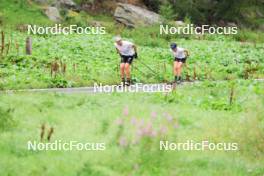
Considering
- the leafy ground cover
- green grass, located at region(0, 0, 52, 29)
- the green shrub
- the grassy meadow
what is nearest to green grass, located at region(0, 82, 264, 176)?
the grassy meadow

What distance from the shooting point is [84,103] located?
18.8 meters

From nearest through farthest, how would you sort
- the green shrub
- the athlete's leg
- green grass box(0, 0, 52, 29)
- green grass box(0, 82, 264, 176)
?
green grass box(0, 82, 264, 176) → the green shrub → the athlete's leg → green grass box(0, 0, 52, 29)

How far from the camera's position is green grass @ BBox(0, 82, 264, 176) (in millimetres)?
11797

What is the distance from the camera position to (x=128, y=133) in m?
13.6

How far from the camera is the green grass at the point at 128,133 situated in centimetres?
1180

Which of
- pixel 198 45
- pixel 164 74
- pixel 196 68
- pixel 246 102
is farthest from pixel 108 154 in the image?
pixel 198 45

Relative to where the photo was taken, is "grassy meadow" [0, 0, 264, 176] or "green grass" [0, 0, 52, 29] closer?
"grassy meadow" [0, 0, 264, 176]

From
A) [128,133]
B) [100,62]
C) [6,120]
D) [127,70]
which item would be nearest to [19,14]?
[100,62]

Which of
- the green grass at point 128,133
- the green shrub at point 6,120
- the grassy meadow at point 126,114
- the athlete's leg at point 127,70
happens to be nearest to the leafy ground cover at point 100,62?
the grassy meadow at point 126,114

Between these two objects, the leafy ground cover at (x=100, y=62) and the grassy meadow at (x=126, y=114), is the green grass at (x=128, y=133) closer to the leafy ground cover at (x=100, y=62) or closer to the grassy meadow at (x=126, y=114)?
the grassy meadow at (x=126, y=114)

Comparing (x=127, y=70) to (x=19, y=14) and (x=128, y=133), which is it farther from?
(x=19, y=14)

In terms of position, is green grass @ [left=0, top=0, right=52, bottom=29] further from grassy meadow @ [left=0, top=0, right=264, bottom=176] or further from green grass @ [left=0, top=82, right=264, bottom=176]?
green grass @ [left=0, top=82, right=264, bottom=176]

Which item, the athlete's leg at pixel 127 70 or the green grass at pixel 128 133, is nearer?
the green grass at pixel 128 133

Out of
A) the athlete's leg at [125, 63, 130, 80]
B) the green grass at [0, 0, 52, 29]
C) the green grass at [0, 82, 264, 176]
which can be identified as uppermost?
the green grass at [0, 0, 52, 29]
